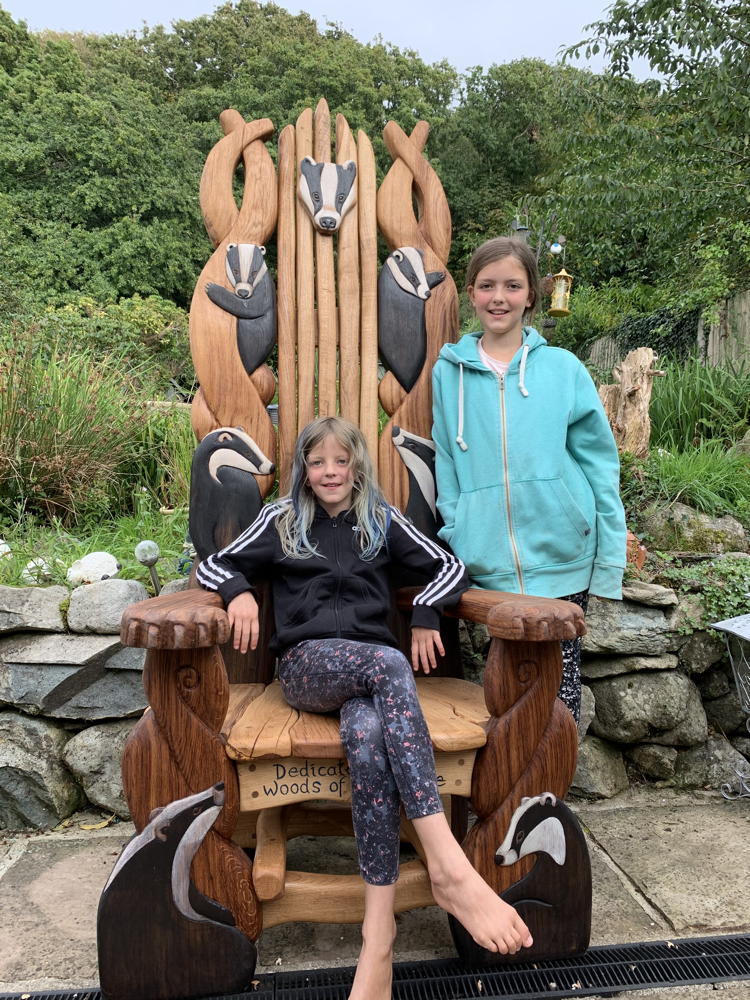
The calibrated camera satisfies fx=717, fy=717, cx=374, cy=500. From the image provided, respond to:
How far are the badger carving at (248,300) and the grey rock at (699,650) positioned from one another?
183 centimetres

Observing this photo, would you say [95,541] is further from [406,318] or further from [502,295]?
[502,295]

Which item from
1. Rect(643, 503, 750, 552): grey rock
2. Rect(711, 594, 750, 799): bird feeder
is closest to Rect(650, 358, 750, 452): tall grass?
Rect(643, 503, 750, 552): grey rock

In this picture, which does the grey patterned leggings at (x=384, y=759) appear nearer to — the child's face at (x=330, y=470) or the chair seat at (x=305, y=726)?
the chair seat at (x=305, y=726)

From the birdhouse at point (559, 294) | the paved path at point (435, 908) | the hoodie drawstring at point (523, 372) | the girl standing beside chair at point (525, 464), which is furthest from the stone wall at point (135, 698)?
the birdhouse at point (559, 294)

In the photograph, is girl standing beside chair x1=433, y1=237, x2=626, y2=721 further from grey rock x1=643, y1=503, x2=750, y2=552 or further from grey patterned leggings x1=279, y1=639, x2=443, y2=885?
grey rock x1=643, y1=503, x2=750, y2=552

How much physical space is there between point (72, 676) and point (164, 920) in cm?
101

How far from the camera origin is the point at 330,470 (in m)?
1.87

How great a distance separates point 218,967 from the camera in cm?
154

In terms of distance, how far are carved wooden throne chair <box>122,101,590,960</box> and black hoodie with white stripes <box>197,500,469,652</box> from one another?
0.08 meters

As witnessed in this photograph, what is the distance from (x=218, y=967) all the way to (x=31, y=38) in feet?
59.0

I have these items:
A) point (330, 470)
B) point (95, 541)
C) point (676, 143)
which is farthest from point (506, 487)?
point (676, 143)

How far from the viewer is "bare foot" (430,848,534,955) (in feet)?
4.64

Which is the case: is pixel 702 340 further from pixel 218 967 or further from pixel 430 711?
pixel 218 967

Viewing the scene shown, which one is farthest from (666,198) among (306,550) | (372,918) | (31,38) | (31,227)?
(31,38)
